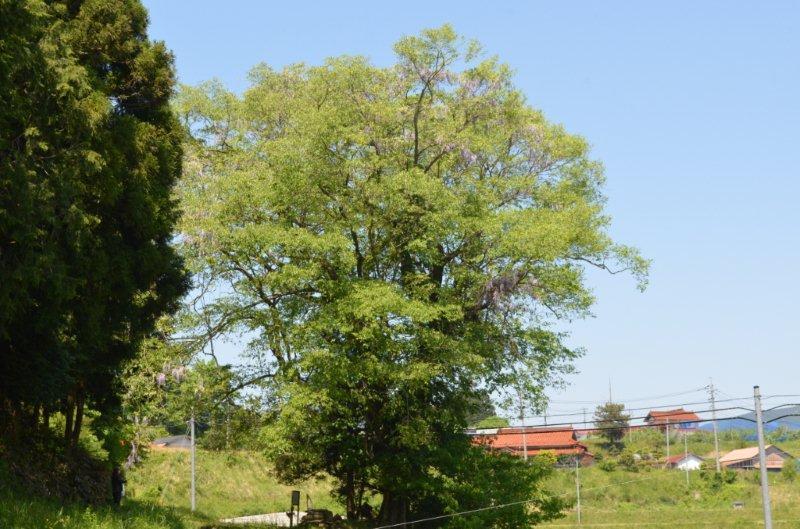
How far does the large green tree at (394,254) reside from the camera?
26016 mm

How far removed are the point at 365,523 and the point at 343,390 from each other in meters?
6.34

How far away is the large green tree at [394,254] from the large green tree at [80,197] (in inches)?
133

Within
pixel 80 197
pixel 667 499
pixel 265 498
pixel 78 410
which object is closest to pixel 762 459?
pixel 78 410

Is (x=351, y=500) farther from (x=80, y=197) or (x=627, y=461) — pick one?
(x=627, y=461)

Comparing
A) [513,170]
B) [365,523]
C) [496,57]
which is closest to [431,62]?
[496,57]

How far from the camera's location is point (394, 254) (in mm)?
27984

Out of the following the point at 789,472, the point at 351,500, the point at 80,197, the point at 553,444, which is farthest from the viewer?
the point at 553,444

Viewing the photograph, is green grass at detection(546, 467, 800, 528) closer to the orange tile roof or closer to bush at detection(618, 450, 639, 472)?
bush at detection(618, 450, 639, 472)

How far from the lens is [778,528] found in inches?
2010

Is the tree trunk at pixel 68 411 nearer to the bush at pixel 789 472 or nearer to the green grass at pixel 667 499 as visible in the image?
the green grass at pixel 667 499

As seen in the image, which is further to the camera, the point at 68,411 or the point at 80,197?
the point at 68,411

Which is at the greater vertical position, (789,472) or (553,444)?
(553,444)

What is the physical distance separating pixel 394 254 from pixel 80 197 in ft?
35.4

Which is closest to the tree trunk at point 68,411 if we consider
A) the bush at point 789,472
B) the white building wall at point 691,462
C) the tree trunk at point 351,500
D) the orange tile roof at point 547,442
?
the tree trunk at point 351,500
